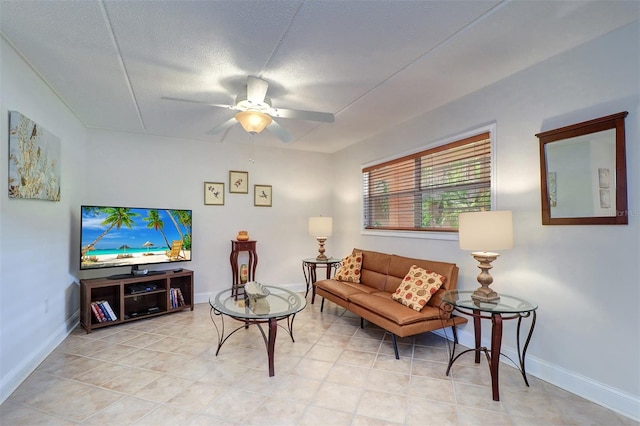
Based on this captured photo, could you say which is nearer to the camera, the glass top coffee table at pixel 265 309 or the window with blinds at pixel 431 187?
the glass top coffee table at pixel 265 309

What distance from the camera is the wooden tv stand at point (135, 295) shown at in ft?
10.6

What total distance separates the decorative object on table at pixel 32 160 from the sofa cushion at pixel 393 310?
9.72 feet

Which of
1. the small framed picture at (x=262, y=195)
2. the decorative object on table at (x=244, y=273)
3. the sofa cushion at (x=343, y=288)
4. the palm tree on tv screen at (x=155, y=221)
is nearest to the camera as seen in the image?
the sofa cushion at (x=343, y=288)

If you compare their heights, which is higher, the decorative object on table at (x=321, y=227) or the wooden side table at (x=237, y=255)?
the decorative object on table at (x=321, y=227)

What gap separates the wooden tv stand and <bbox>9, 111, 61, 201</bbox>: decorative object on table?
1143mm

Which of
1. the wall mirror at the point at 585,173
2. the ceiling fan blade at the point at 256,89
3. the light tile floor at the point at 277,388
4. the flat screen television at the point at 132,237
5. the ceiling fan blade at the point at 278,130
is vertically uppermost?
the ceiling fan blade at the point at 256,89

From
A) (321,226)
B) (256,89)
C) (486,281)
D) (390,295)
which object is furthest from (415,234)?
(256,89)

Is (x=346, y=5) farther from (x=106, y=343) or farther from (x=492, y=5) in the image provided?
(x=106, y=343)

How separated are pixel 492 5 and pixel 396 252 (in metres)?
2.71

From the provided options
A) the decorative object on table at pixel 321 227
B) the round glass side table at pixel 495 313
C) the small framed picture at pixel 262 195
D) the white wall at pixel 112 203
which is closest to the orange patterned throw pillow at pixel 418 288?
the round glass side table at pixel 495 313

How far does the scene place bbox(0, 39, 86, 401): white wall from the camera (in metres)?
2.03

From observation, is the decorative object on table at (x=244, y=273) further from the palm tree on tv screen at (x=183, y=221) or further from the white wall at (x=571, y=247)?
the white wall at (x=571, y=247)

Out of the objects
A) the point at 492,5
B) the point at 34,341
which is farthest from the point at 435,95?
the point at 34,341

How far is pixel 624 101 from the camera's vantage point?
1891 millimetres
